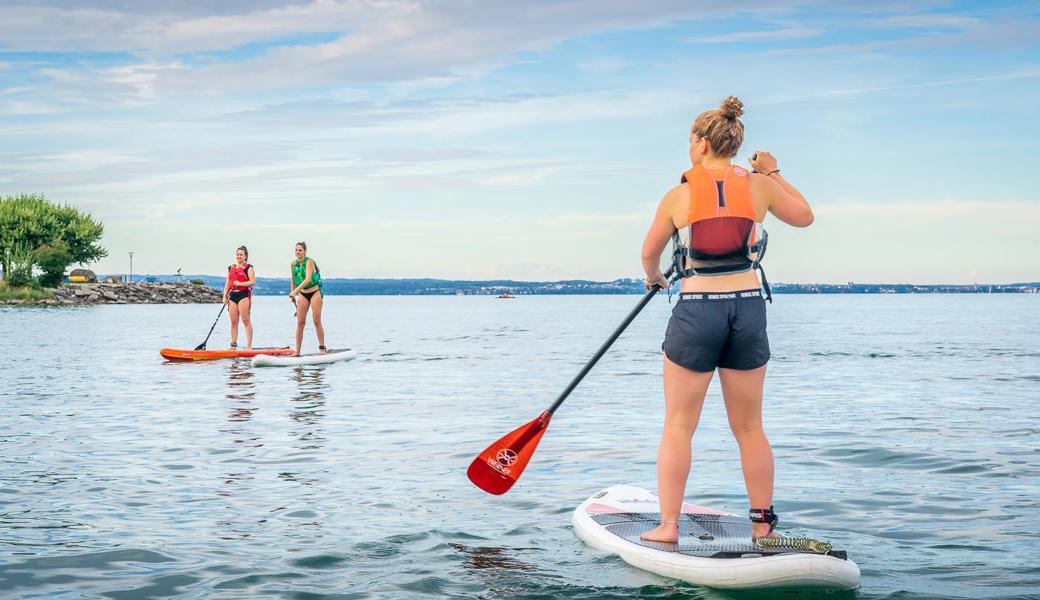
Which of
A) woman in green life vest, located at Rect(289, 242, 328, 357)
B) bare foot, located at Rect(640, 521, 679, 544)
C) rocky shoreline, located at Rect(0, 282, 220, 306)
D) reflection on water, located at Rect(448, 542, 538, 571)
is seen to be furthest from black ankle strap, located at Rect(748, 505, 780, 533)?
rocky shoreline, located at Rect(0, 282, 220, 306)

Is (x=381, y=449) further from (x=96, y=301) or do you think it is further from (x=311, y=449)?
(x=96, y=301)

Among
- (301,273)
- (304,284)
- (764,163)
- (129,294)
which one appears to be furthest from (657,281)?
(129,294)

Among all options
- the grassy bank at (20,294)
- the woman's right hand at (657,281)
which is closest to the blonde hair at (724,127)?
the woman's right hand at (657,281)

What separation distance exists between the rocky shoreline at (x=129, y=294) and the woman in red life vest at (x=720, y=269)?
104276 mm

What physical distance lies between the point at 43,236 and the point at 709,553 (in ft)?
362

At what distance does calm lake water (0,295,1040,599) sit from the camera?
6094mm

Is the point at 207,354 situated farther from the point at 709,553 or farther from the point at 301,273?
the point at 709,553

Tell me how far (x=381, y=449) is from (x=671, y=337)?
6049 millimetres

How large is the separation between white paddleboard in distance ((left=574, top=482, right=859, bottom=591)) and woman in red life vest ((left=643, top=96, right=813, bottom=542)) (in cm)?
54

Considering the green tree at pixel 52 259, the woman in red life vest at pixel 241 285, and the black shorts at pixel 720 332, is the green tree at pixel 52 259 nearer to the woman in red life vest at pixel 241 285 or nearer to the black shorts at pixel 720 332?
the woman in red life vest at pixel 241 285

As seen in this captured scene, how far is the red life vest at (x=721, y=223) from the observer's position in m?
5.62

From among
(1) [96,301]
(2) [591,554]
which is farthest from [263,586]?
(1) [96,301]

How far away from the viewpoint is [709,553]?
587 cm

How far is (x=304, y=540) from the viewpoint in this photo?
23.0 ft
